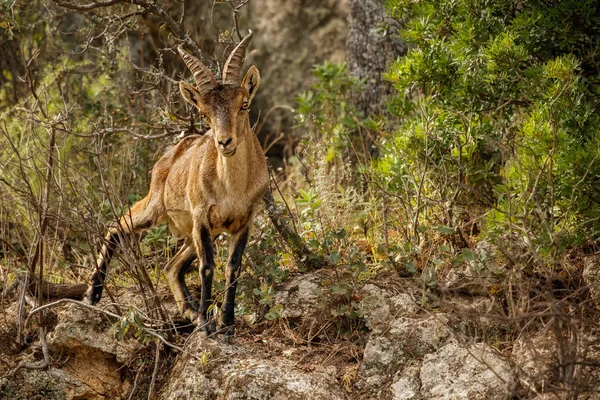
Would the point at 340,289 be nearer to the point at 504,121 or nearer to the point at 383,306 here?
the point at 383,306

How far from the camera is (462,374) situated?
6070mm

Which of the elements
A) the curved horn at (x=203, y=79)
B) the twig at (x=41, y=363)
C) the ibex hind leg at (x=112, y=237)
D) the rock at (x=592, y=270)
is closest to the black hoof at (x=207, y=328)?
the ibex hind leg at (x=112, y=237)

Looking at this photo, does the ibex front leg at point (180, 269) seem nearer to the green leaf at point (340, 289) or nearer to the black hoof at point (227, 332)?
the black hoof at point (227, 332)

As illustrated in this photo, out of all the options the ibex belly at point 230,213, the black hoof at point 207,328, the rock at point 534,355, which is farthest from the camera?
the ibex belly at point 230,213

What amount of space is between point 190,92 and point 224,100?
384 millimetres

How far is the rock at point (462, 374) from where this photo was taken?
19.4 feet

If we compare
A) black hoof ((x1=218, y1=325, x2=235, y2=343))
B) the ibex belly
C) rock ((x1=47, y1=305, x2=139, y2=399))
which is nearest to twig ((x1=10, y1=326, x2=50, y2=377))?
rock ((x1=47, y1=305, x2=139, y2=399))

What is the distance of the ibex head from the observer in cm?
636

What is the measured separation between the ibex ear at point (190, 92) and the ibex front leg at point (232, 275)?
41.9 inches

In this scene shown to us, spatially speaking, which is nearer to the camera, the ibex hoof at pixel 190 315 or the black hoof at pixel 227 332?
the black hoof at pixel 227 332

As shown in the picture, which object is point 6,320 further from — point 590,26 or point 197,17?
point 197,17

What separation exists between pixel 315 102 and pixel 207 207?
13.2 ft

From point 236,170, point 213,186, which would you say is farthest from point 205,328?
point 236,170

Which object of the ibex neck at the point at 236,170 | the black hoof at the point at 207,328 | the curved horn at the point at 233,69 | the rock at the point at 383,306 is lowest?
the rock at the point at 383,306
